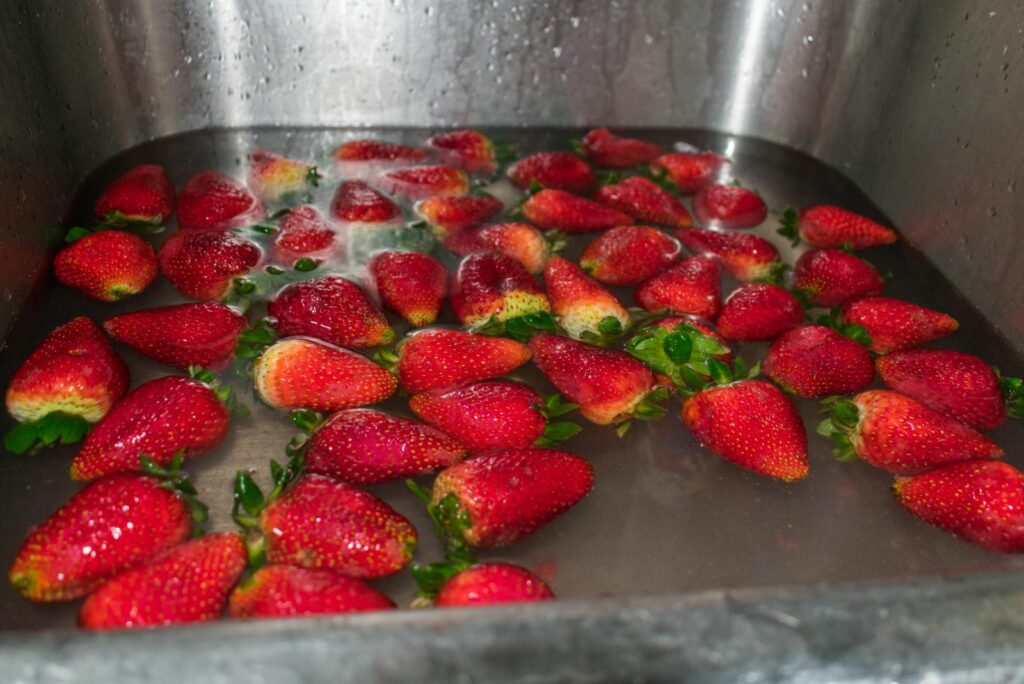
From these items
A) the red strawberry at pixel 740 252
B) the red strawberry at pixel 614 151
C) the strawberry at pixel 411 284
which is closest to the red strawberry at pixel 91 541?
the strawberry at pixel 411 284

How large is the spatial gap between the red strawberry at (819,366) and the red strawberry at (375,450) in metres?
0.34

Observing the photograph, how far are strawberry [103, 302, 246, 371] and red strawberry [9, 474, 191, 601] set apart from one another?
0.69 ft

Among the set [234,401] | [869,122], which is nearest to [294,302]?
[234,401]

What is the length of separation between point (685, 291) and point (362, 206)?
41 cm

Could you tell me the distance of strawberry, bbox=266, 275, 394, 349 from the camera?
0.91m

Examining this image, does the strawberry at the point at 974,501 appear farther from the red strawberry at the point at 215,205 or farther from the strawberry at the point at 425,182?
the red strawberry at the point at 215,205

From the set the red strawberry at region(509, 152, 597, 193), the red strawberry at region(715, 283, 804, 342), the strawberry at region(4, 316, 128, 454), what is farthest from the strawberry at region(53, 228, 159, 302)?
the red strawberry at region(715, 283, 804, 342)

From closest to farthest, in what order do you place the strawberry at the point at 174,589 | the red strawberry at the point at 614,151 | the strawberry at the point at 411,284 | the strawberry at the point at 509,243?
the strawberry at the point at 174,589, the strawberry at the point at 411,284, the strawberry at the point at 509,243, the red strawberry at the point at 614,151

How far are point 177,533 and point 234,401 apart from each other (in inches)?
6.9

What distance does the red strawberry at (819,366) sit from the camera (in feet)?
2.94

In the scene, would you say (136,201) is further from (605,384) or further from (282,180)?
(605,384)

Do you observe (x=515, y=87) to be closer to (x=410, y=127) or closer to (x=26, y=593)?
(x=410, y=127)

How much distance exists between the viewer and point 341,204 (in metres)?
1.12

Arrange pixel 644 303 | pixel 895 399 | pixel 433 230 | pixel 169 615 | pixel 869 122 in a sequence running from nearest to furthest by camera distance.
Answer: pixel 169 615 → pixel 895 399 → pixel 644 303 → pixel 433 230 → pixel 869 122
